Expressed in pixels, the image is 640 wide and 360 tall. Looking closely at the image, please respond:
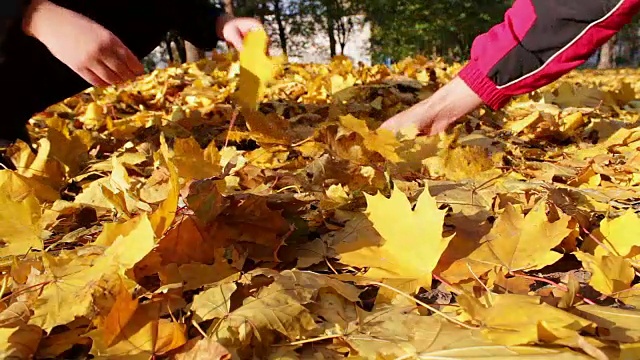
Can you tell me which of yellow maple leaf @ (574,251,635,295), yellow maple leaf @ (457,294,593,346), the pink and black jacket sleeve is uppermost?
the pink and black jacket sleeve

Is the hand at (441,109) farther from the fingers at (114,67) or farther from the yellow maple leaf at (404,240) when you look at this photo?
the yellow maple leaf at (404,240)

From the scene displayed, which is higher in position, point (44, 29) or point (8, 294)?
point (44, 29)

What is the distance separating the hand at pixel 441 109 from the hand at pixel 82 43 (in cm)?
66

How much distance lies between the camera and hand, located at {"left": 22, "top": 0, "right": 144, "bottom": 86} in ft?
3.32

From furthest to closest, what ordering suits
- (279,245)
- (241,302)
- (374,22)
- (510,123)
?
(374,22)
(510,123)
(279,245)
(241,302)

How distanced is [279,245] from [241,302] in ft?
0.43

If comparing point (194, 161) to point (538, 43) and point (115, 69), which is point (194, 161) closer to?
point (115, 69)

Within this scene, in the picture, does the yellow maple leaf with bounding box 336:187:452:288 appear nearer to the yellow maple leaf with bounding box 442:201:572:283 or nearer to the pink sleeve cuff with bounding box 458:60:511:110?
the yellow maple leaf with bounding box 442:201:572:283

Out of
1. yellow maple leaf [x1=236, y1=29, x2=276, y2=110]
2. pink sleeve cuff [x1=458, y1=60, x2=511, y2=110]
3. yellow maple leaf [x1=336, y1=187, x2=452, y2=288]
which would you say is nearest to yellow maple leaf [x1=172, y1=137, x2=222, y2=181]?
yellow maple leaf [x1=236, y1=29, x2=276, y2=110]

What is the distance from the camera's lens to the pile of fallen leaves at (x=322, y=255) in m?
0.53

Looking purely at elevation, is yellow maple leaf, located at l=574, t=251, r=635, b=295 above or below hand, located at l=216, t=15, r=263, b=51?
below

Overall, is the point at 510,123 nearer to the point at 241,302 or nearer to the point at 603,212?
the point at 603,212

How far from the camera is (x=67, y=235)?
84 centimetres

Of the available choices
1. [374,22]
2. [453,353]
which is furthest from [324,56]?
[453,353]
